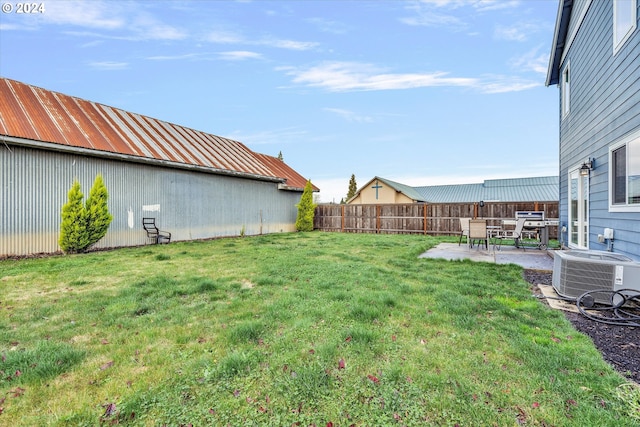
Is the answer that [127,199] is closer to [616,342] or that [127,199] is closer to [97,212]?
[97,212]

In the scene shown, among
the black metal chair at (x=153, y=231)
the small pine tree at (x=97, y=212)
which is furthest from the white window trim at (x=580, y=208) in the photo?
the small pine tree at (x=97, y=212)

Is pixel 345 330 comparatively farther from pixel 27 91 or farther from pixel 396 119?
pixel 396 119

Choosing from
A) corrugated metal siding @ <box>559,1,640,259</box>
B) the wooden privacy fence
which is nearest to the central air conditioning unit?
corrugated metal siding @ <box>559,1,640,259</box>

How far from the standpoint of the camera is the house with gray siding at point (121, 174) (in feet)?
23.7

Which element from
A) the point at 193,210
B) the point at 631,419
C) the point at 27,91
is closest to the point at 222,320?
the point at 631,419

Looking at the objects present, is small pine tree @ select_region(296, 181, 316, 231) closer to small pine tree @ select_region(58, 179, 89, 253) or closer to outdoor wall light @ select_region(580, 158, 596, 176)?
small pine tree @ select_region(58, 179, 89, 253)

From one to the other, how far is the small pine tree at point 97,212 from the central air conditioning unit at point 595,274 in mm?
10246

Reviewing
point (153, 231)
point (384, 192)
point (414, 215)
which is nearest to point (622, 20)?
point (414, 215)

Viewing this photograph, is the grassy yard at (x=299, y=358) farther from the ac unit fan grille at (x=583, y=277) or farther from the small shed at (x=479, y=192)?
the small shed at (x=479, y=192)

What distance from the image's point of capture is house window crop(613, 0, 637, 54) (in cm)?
414

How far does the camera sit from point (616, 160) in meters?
4.76

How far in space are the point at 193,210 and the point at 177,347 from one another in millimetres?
9808

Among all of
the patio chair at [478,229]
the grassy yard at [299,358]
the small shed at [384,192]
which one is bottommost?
the grassy yard at [299,358]

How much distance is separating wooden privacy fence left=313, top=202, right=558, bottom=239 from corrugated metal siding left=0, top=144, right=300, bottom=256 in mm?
3123
